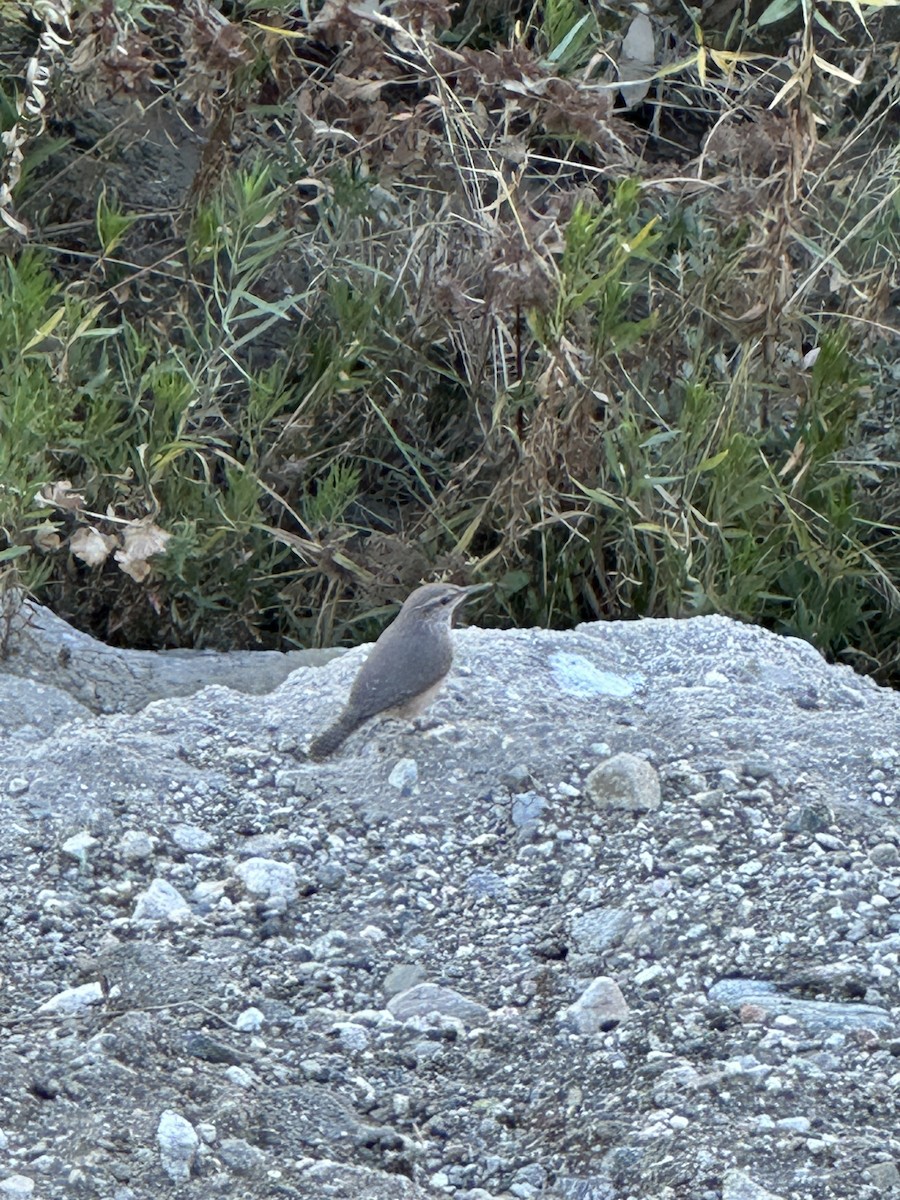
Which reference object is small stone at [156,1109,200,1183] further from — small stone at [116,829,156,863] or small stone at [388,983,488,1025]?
small stone at [116,829,156,863]

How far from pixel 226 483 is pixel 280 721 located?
1612mm

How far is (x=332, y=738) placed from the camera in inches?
159

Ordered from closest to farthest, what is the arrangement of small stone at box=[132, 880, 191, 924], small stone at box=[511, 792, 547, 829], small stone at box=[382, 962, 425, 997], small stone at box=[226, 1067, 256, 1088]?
1. small stone at box=[226, 1067, 256, 1088]
2. small stone at box=[382, 962, 425, 997]
3. small stone at box=[132, 880, 191, 924]
4. small stone at box=[511, 792, 547, 829]

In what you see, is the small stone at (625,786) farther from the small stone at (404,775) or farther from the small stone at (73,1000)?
the small stone at (73,1000)

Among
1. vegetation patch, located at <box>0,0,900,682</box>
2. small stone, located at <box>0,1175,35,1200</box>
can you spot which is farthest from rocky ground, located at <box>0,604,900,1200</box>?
vegetation patch, located at <box>0,0,900,682</box>

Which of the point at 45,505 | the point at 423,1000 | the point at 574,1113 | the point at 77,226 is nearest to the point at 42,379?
the point at 45,505

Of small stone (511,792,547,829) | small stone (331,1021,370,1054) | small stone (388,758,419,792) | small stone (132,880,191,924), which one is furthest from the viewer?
small stone (388,758,419,792)

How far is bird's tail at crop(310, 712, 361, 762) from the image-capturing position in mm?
4027

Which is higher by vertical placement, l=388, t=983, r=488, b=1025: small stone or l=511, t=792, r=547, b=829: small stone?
l=511, t=792, r=547, b=829: small stone

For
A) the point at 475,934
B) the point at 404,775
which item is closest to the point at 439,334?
the point at 404,775

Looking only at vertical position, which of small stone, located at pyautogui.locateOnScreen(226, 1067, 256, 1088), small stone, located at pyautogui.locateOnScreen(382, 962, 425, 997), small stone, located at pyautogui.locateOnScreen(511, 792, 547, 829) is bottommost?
small stone, located at pyautogui.locateOnScreen(226, 1067, 256, 1088)

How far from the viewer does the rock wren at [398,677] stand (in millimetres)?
3965

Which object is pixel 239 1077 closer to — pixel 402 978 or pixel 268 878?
pixel 402 978

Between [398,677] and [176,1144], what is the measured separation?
135 centimetres
